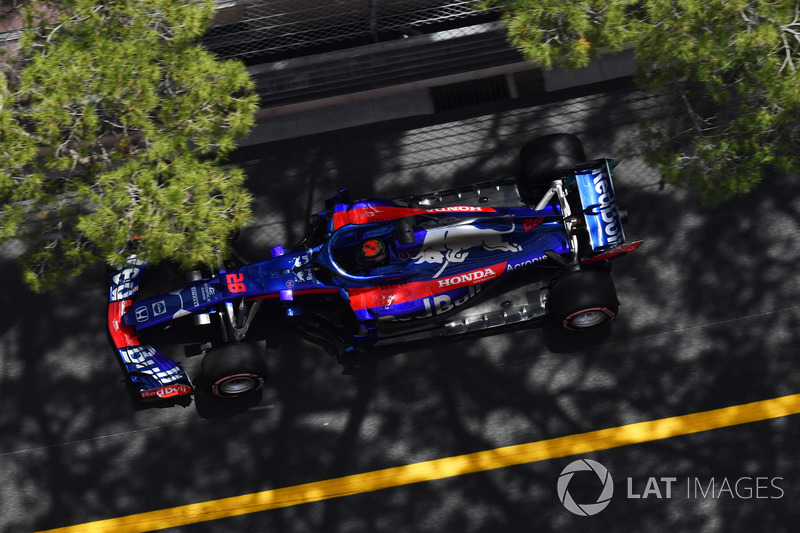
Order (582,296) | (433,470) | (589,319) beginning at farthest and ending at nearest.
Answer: (433,470), (589,319), (582,296)

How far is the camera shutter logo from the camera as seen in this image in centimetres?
766

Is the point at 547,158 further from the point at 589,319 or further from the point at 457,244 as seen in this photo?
the point at 589,319

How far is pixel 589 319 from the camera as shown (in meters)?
7.57

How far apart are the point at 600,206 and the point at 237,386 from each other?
420 centimetres

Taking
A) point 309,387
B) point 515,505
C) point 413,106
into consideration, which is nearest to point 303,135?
point 413,106

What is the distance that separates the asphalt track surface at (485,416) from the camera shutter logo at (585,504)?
60 millimetres

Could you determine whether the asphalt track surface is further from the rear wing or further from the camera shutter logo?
the rear wing

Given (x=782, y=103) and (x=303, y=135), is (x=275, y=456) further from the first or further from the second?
(x=782, y=103)

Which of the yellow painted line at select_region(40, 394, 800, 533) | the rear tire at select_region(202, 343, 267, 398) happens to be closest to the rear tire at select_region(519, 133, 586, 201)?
the yellow painted line at select_region(40, 394, 800, 533)

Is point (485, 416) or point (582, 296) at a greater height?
point (582, 296)

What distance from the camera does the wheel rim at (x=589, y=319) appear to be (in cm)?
743

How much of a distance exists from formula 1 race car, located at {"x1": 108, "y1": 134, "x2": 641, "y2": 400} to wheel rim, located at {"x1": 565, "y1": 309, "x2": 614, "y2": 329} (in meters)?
0.01

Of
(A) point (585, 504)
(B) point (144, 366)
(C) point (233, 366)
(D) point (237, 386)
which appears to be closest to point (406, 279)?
(C) point (233, 366)

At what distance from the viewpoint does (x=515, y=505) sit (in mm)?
7668
